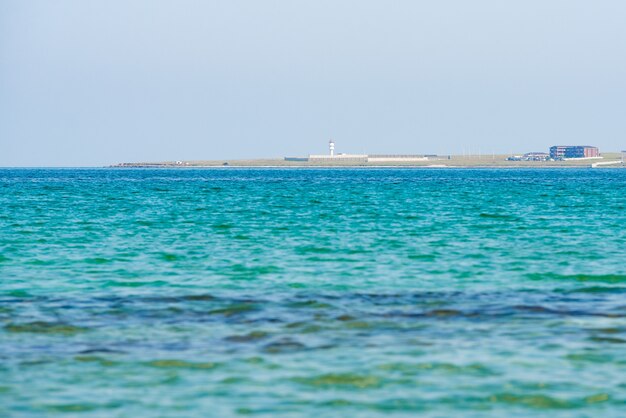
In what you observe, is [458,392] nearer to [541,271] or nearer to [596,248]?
[541,271]

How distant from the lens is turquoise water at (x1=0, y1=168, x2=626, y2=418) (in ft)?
46.7

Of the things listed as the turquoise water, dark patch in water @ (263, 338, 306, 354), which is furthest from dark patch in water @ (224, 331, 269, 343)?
dark patch in water @ (263, 338, 306, 354)

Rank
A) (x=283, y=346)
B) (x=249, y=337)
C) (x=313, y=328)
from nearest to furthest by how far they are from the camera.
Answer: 1. (x=283, y=346)
2. (x=249, y=337)
3. (x=313, y=328)

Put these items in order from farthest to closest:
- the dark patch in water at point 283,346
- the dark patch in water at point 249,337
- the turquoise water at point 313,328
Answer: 1. the dark patch in water at point 249,337
2. the dark patch in water at point 283,346
3. the turquoise water at point 313,328

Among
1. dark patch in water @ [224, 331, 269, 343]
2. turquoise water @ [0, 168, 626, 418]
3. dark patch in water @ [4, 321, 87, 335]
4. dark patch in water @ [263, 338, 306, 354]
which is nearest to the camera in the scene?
turquoise water @ [0, 168, 626, 418]

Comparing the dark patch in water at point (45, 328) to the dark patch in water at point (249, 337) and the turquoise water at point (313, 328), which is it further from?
the dark patch in water at point (249, 337)

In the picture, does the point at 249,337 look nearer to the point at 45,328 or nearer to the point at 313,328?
the point at 313,328

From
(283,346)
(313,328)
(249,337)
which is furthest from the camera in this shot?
(313,328)

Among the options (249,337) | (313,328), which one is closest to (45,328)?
(249,337)

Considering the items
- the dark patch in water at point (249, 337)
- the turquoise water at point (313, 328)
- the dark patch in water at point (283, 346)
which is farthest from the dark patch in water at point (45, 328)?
the dark patch in water at point (283, 346)

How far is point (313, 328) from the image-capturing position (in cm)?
1886

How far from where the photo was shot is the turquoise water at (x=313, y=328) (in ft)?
46.7

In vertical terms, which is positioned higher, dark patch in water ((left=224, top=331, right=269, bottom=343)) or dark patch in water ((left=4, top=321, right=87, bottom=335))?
dark patch in water ((left=4, top=321, right=87, bottom=335))

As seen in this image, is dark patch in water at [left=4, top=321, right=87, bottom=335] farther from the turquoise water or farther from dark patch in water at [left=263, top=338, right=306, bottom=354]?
dark patch in water at [left=263, top=338, right=306, bottom=354]
